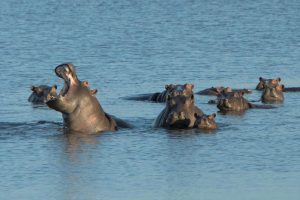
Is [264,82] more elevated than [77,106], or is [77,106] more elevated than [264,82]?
[77,106]

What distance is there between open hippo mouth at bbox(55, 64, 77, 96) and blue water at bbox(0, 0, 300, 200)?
27.8 inches

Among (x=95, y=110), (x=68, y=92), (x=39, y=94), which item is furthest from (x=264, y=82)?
(x=68, y=92)

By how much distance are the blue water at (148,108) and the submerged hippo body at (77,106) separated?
0.84 ft

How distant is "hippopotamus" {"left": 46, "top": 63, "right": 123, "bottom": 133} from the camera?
17.6m

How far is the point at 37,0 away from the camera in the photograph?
53.5m

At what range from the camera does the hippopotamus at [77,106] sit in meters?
17.6

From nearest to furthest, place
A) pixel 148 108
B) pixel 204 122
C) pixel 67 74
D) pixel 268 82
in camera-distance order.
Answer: pixel 67 74
pixel 204 122
pixel 148 108
pixel 268 82

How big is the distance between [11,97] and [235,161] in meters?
7.80

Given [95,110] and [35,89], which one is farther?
[35,89]

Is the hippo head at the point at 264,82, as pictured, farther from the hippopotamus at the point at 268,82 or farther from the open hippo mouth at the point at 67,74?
the open hippo mouth at the point at 67,74

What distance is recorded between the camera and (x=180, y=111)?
18.6 m

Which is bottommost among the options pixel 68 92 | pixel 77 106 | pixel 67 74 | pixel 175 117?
pixel 175 117

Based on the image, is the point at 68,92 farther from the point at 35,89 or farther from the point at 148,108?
the point at 35,89

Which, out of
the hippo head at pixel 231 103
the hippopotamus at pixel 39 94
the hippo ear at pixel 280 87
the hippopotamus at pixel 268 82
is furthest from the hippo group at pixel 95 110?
the hippopotamus at pixel 268 82
